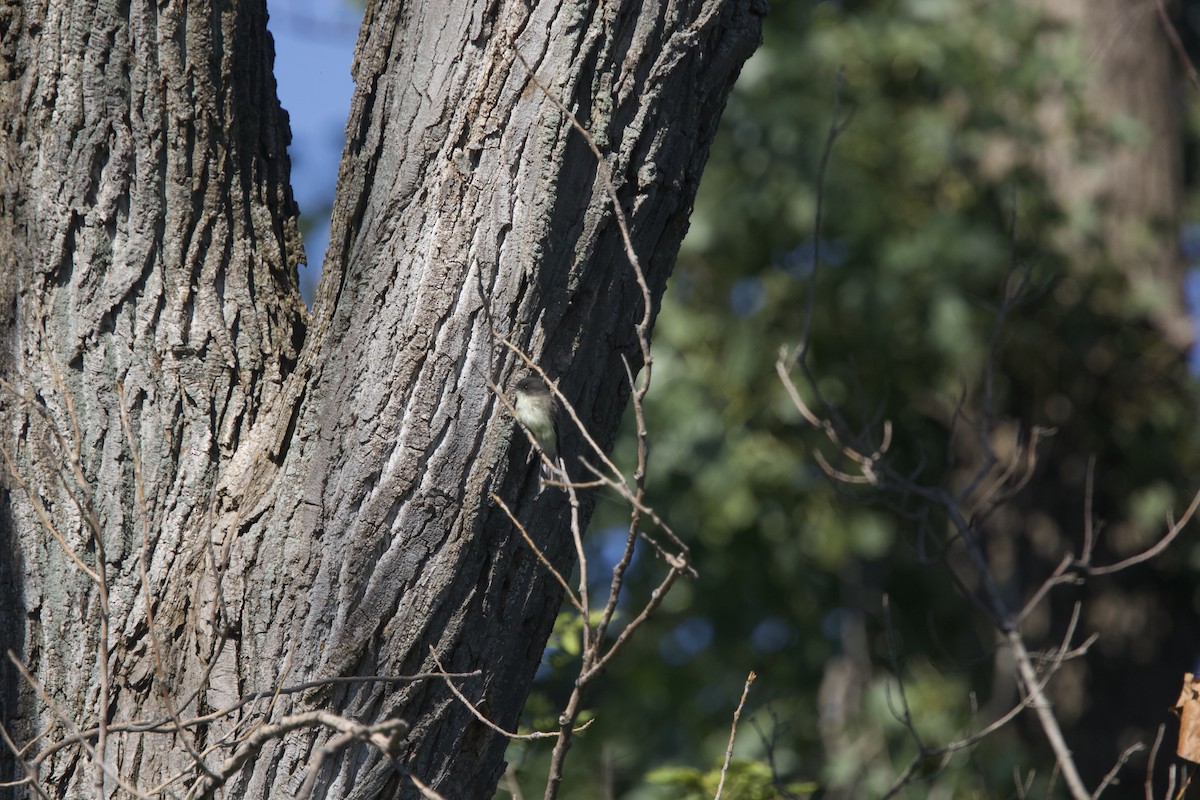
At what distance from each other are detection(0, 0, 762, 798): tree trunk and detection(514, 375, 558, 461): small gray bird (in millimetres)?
32

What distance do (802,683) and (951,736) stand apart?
2.16ft

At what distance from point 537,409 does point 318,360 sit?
0.33 metres

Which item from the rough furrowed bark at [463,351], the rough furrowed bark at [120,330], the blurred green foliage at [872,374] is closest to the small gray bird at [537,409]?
the rough furrowed bark at [463,351]

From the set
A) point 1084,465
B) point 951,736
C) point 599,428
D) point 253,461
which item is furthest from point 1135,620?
point 253,461

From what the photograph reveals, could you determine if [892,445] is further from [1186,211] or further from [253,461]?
[253,461]

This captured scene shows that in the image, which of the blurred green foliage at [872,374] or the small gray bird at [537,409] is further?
the blurred green foliage at [872,374]

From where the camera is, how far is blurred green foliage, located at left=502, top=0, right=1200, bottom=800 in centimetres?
417

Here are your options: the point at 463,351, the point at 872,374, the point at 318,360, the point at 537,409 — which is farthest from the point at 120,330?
the point at 872,374

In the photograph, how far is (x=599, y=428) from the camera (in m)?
1.63

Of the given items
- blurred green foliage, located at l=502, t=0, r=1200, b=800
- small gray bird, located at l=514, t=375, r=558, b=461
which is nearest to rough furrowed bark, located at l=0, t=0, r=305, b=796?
small gray bird, located at l=514, t=375, r=558, b=461

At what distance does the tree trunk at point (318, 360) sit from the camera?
150 centimetres

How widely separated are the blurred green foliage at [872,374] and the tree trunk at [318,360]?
2.61 m

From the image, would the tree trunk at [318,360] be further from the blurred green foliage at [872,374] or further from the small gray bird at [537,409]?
the blurred green foliage at [872,374]

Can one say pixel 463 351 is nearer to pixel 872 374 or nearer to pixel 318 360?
pixel 318 360
